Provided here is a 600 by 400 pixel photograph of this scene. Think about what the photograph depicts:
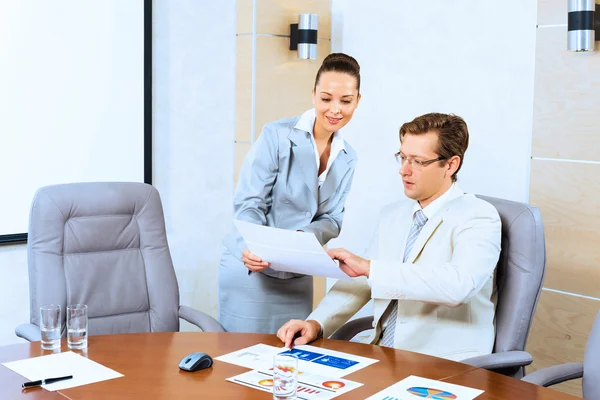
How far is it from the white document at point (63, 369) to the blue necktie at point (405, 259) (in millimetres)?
1003

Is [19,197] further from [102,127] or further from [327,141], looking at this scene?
[327,141]

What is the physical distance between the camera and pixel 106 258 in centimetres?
298

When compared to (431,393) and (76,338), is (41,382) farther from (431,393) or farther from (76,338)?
(431,393)

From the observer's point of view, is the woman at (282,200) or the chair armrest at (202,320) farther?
the woman at (282,200)

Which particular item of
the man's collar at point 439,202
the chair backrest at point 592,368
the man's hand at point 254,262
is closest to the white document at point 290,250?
the man's hand at point 254,262

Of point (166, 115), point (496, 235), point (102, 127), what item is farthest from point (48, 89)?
point (496, 235)

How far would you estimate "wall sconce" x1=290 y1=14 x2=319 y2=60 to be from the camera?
4449 millimetres

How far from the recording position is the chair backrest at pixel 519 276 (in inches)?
104

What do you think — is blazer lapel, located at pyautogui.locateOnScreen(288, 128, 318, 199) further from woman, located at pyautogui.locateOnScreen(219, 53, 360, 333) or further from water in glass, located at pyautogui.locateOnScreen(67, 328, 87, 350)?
water in glass, located at pyautogui.locateOnScreen(67, 328, 87, 350)

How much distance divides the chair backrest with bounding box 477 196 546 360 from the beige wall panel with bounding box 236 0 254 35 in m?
2.30

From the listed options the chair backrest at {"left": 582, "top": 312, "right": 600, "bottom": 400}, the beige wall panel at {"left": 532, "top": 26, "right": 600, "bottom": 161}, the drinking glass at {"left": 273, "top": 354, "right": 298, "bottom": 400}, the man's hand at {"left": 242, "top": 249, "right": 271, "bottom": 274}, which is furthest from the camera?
the beige wall panel at {"left": 532, "top": 26, "right": 600, "bottom": 161}

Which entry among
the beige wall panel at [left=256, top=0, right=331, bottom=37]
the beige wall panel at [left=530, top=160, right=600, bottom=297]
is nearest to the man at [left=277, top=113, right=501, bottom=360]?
the beige wall panel at [left=530, top=160, right=600, bottom=297]

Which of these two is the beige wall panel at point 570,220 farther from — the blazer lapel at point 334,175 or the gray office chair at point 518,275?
the blazer lapel at point 334,175

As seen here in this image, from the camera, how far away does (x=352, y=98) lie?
2.98 m
